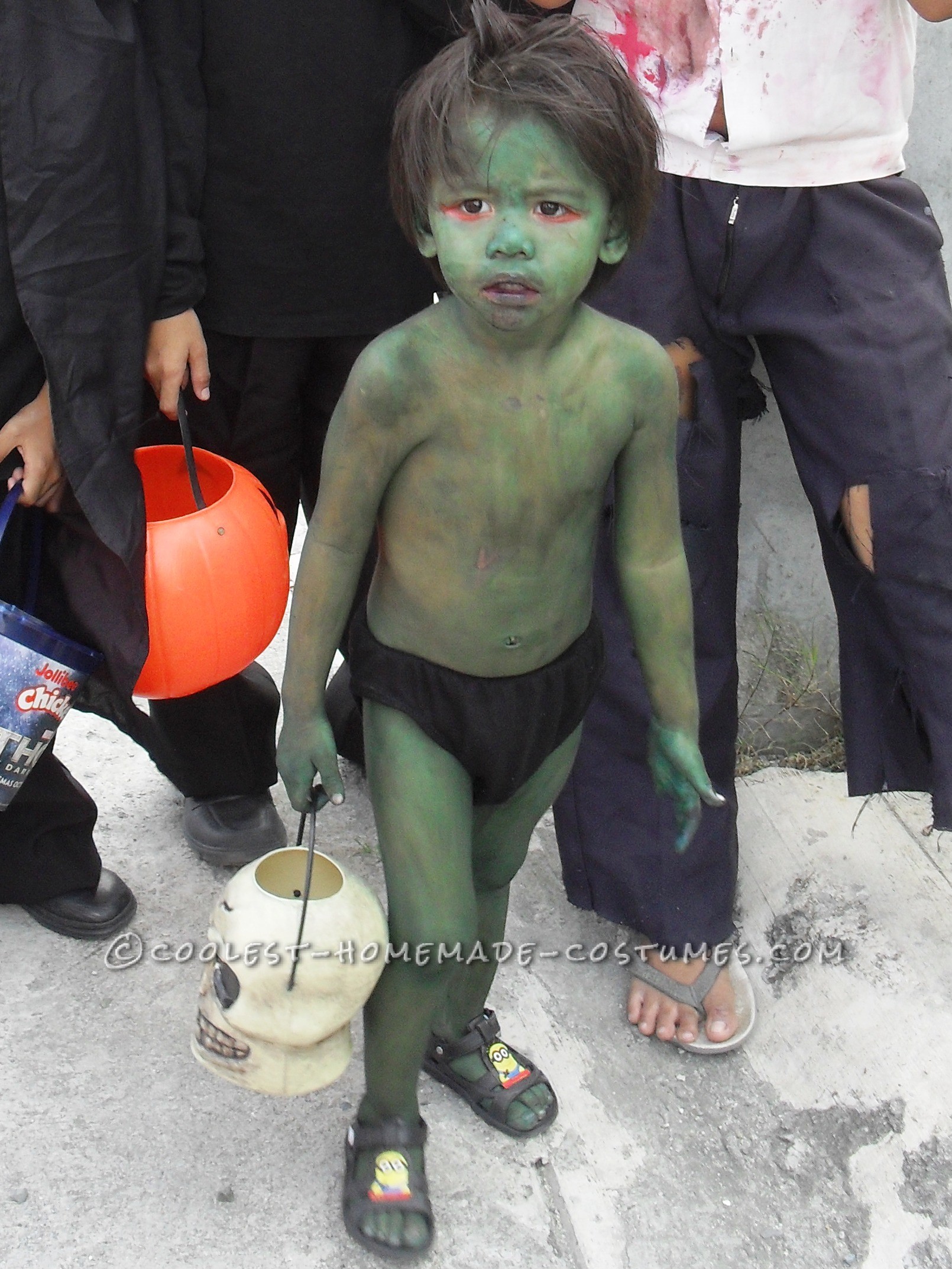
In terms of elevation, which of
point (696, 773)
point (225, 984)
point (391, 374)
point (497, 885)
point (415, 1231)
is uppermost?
point (391, 374)

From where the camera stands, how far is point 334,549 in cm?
170

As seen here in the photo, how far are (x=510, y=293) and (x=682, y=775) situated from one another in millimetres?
751

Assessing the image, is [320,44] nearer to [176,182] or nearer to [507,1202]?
[176,182]

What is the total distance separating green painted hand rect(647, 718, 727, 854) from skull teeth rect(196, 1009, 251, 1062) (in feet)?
2.12

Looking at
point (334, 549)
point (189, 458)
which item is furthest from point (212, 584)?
point (334, 549)

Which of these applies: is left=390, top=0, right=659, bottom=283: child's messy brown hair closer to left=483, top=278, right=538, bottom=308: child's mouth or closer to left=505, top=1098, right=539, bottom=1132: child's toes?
left=483, top=278, right=538, bottom=308: child's mouth

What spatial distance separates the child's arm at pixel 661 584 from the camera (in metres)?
1.73

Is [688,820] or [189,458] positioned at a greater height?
[189,458]

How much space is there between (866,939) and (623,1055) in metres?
0.56

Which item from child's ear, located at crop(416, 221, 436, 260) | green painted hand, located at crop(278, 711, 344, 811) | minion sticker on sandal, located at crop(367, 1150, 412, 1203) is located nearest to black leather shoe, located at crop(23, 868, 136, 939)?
minion sticker on sandal, located at crop(367, 1150, 412, 1203)

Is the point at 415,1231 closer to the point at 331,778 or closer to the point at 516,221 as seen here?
the point at 331,778

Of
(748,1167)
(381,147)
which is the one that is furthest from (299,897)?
(381,147)

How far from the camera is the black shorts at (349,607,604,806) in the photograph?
1.77m

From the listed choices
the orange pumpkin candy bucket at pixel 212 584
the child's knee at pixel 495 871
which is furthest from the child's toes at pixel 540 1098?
the orange pumpkin candy bucket at pixel 212 584
